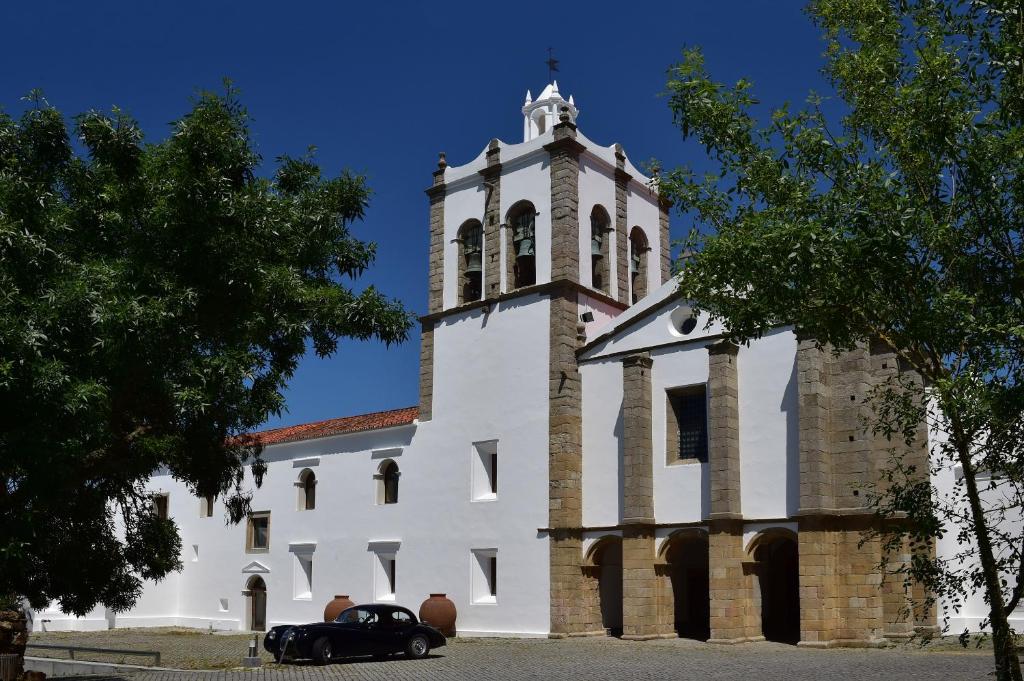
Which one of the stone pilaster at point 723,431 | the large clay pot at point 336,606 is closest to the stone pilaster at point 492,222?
the stone pilaster at point 723,431

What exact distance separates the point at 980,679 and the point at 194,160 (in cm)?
1309

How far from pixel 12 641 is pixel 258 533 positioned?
19.4m

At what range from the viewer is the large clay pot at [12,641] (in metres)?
14.2

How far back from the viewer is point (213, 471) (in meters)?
15.1

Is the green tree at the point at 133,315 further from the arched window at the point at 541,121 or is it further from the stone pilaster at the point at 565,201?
the arched window at the point at 541,121

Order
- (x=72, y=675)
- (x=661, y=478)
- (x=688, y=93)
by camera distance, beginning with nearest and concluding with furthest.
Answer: (x=688, y=93) < (x=72, y=675) < (x=661, y=478)

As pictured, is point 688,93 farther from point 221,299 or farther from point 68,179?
point 68,179

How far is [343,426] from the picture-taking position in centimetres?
3259

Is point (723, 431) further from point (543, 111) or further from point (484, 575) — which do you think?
point (543, 111)

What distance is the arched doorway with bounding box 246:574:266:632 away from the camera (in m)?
33.2

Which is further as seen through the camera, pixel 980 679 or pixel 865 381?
pixel 865 381

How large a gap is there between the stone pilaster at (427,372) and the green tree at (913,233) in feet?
62.7

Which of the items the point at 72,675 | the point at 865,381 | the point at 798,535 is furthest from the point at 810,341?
the point at 72,675

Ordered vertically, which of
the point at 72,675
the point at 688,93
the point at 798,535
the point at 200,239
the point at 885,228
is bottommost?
the point at 72,675
